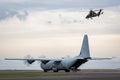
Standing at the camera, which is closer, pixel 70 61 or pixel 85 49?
pixel 70 61

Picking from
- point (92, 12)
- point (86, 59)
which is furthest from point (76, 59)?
point (92, 12)

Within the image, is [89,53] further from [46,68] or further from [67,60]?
[46,68]

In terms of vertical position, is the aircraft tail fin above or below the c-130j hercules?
above

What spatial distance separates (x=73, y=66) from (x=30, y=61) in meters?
13.9

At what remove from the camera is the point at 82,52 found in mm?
119750

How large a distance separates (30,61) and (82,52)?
16.9m

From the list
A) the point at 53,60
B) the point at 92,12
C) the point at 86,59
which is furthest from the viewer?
the point at 53,60

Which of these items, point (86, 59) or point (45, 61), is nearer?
point (86, 59)

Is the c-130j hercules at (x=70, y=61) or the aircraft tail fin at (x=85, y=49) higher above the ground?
the aircraft tail fin at (x=85, y=49)

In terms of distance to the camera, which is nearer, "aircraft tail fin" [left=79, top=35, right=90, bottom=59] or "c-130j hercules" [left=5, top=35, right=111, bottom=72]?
"c-130j hercules" [left=5, top=35, right=111, bottom=72]

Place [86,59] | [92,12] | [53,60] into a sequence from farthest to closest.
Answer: [53,60] < [86,59] < [92,12]

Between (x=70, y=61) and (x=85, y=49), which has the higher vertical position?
(x=85, y=49)

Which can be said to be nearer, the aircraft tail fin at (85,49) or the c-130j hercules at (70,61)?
the c-130j hercules at (70,61)

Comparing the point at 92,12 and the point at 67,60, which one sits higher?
the point at 92,12
